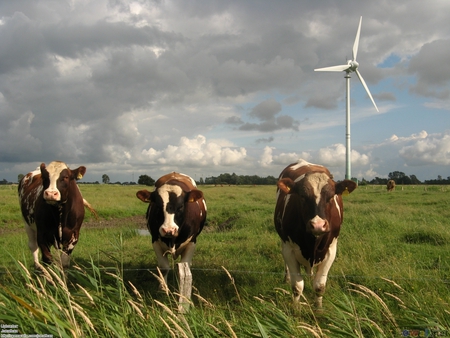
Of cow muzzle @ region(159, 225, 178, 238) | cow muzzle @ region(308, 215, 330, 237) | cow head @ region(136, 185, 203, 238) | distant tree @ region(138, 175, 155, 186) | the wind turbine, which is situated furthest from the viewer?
distant tree @ region(138, 175, 155, 186)

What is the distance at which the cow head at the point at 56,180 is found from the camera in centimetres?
672

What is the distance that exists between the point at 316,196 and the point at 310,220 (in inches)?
16.6

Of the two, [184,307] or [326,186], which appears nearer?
[184,307]

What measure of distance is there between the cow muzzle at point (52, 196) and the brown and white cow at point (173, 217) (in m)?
1.30

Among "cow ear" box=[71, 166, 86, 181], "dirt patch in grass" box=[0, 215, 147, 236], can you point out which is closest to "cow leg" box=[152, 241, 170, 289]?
"cow ear" box=[71, 166, 86, 181]

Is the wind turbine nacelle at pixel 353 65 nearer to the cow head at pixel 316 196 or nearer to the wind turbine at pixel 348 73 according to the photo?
the wind turbine at pixel 348 73

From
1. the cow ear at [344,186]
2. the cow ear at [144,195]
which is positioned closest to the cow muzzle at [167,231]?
the cow ear at [144,195]

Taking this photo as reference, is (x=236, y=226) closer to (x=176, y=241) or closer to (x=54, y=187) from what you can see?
(x=176, y=241)

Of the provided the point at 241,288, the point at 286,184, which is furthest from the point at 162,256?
the point at 286,184

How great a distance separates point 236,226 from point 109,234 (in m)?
4.56

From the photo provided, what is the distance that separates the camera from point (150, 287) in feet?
24.8

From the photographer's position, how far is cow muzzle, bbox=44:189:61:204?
6.62 metres

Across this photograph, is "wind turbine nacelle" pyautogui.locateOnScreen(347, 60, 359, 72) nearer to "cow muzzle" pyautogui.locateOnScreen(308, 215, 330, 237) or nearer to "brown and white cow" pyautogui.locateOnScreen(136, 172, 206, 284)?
"brown and white cow" pyautogui.locateOnScreen(136, 172, 206, 284)

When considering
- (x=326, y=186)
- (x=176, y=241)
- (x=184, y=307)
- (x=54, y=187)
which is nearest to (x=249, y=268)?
(x=176, y=241)
